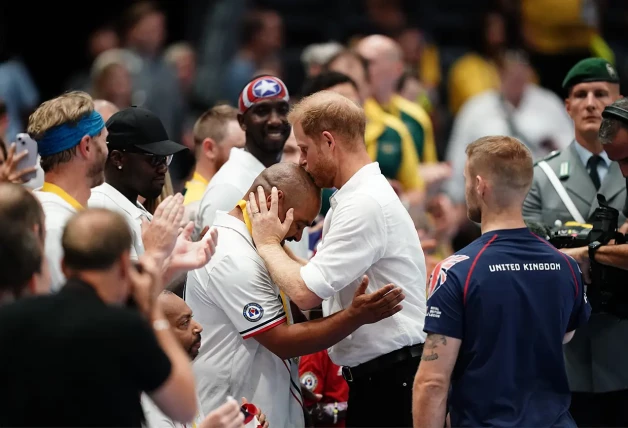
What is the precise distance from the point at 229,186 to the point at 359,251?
65.7 inches

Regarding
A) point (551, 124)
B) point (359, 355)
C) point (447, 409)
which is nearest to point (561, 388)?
point (447, 409)

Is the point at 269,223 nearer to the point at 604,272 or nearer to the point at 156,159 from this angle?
the point at 156,159

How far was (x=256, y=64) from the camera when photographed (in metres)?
11.2

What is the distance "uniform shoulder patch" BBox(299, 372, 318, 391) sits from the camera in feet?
18.4

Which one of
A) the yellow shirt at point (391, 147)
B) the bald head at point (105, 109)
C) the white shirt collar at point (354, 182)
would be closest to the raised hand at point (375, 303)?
the white shirt collar at point (354, 182)

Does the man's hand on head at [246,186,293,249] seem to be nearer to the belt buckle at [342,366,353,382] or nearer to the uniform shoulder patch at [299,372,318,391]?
the belt buckle at [342,366,353,382]

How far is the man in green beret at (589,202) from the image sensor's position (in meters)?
5.61

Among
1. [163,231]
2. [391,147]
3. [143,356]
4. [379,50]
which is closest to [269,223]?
[163,231]

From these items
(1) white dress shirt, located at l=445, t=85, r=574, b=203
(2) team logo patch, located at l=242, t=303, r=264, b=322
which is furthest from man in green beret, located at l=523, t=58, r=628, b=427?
(1) white dress shirt, located at l=445, t=85, r=574, b=203

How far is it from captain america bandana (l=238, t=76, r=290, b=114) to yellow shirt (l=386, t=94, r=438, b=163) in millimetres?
2800

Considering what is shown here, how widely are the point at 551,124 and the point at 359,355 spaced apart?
6649 mm

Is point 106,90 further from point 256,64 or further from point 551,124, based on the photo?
point 551,124

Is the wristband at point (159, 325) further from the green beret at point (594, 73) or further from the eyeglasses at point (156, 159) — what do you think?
the green beret at point (594, 73)

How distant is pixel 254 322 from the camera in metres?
4.74
